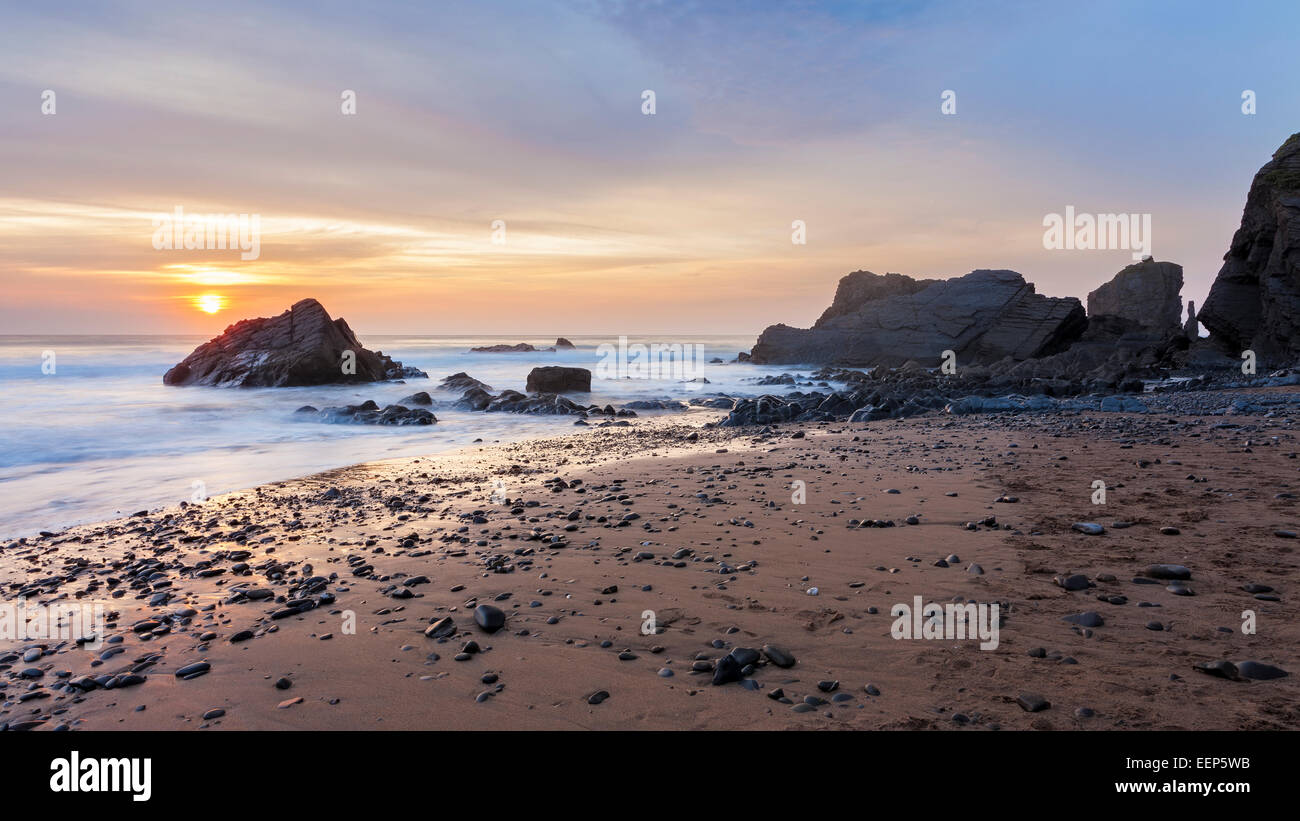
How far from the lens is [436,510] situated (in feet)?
31.3

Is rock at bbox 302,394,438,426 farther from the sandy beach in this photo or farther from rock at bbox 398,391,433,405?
the sandy beach

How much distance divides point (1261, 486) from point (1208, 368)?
101 feet

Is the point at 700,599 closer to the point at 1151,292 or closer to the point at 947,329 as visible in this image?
the point at 947,329

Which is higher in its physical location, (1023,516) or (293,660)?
(1023,516)

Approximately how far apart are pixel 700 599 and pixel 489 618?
5.45ft

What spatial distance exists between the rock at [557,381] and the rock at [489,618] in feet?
92.2

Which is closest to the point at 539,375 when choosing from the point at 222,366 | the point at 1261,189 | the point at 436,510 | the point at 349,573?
the point at 222,366

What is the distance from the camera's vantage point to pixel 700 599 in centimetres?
548

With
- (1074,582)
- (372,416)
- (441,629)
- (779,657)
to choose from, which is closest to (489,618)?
(441,629)

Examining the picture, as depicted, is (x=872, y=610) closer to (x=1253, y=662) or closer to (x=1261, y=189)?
(x=1253, y=662)

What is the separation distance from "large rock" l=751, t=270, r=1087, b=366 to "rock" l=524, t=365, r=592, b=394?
33031mm

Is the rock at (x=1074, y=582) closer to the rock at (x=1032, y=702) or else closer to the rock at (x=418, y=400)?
the rock at (x=1032, y=702)

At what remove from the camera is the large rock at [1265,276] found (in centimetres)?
2952

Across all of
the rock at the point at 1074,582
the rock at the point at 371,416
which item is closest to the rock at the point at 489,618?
the rock at the point at 1074,582
